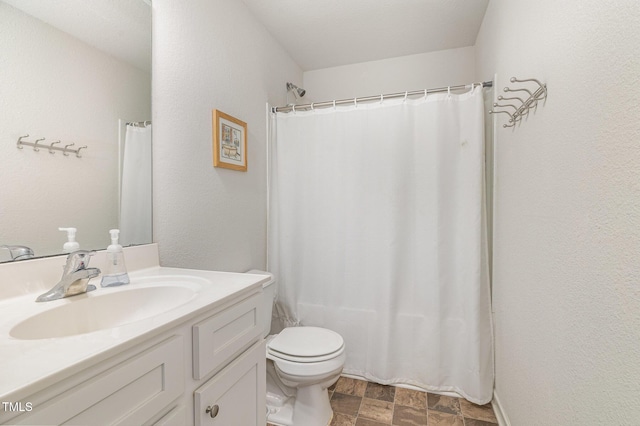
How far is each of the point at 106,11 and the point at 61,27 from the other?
Answer: 0.24m

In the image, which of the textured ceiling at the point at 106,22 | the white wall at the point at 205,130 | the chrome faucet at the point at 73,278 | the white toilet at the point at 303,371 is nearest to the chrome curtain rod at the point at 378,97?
the white wall at the point at 205,130

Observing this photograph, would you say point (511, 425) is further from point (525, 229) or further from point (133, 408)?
point (133, 408)

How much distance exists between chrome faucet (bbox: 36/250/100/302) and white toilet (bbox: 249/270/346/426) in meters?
0.89

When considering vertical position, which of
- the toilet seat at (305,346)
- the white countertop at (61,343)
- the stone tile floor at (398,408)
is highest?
the white countertop at (61,343)

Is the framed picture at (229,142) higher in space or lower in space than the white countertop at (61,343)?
higher

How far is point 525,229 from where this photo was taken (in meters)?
1.21

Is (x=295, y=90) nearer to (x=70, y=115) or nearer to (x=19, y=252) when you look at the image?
(x=70, y=115)

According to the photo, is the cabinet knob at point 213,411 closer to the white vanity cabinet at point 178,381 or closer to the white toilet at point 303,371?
the white vanity cabinet at point 178,381

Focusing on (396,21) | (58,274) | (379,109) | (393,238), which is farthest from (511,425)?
(396,21)

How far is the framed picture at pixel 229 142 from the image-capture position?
155 centimetres

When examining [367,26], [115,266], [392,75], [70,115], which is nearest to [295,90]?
[367,26]

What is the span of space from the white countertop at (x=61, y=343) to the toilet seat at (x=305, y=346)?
705 mm

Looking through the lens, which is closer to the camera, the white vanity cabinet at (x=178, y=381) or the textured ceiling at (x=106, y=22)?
the white vanity cabinet at (x=178, y=381)

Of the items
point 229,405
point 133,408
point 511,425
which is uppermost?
point 133,408
